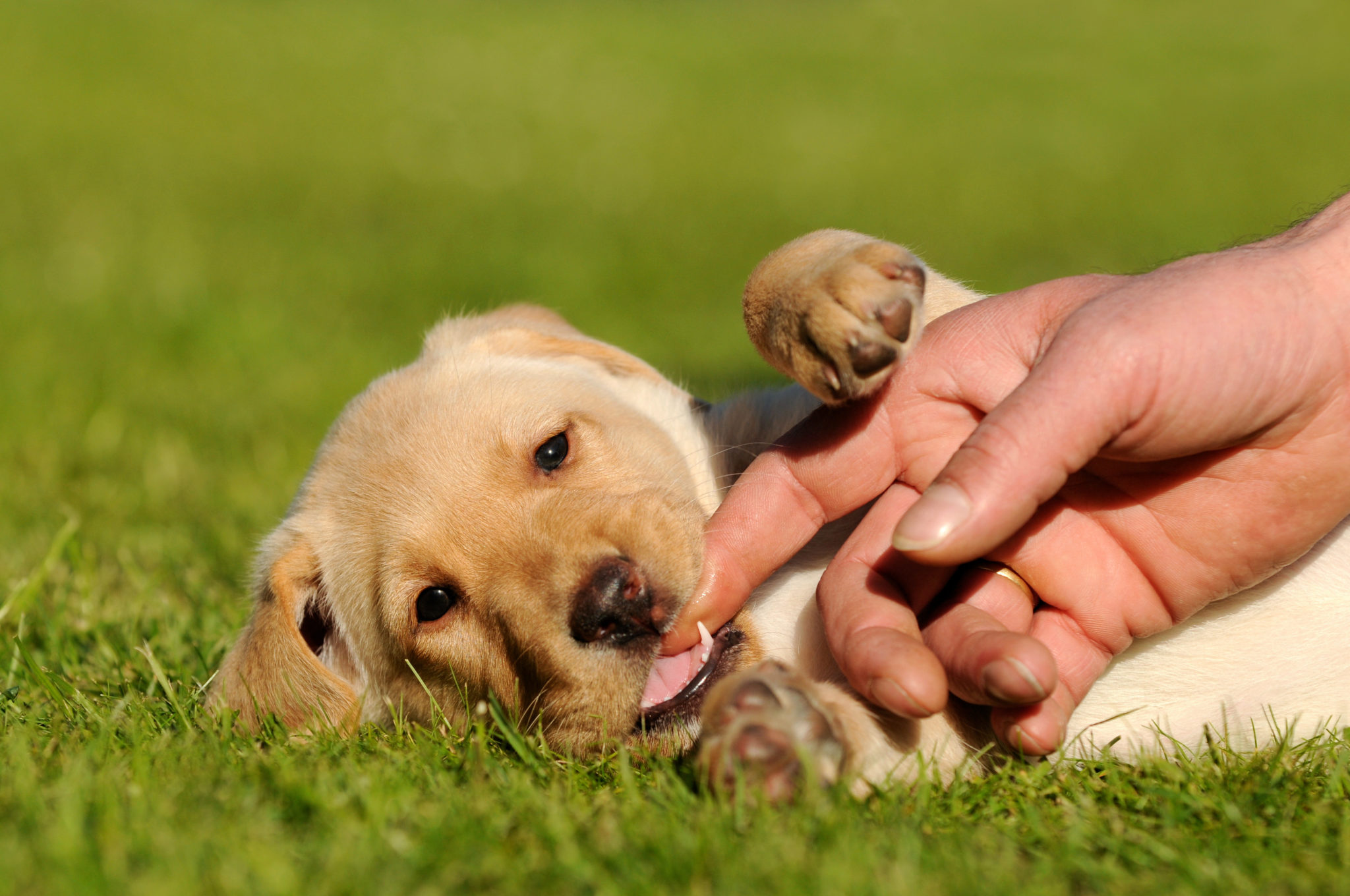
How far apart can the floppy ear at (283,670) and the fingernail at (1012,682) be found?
1683 mm

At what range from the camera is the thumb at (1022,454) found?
2.27 metres

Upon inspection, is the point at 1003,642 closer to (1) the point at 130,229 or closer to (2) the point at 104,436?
(2) the point at 104,436

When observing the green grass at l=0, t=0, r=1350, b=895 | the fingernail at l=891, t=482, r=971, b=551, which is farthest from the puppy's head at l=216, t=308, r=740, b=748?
the fingernail at l=891, t=482, r=971, b=551

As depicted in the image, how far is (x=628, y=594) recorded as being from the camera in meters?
2.83

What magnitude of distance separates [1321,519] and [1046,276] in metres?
7.80

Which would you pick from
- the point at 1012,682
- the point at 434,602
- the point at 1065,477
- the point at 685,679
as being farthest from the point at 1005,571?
the point at 434,602

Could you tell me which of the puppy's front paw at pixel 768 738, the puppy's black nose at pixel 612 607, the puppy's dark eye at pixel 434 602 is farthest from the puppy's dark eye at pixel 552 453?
the puppy's front paw at pixel 768 738

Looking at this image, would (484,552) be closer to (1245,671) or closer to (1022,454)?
(1022,454)

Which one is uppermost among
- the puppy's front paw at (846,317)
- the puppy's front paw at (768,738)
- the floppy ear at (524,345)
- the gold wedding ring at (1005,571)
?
the puppy's front paw at (846,317)

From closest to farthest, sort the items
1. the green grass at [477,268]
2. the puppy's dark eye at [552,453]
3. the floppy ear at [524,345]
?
the green grass at [477,268] < the puppy's dark eye at [552,453] < the floppy ear at [524,345]

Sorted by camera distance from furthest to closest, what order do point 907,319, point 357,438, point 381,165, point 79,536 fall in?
point 381,165, point 79,536, point 357,438, point 907,319

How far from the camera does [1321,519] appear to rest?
2660 mm

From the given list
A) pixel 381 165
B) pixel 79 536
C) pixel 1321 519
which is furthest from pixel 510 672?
pixel 381 165

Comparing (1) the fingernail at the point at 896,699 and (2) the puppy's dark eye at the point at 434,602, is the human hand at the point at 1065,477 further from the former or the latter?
(2) the puppy's dark eye at the point at 434,602
